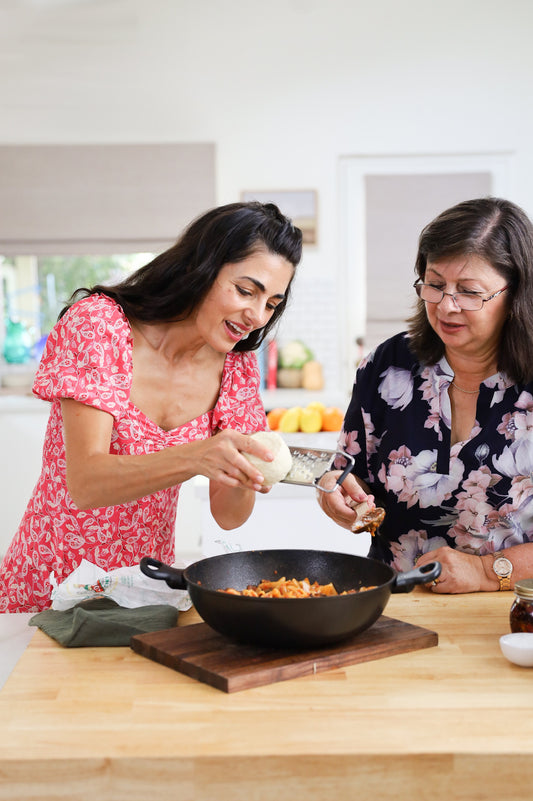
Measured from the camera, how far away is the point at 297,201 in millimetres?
5336

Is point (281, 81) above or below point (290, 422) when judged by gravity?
above

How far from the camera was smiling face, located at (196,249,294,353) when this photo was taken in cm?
→ 175

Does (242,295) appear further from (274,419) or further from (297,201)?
(297,201)

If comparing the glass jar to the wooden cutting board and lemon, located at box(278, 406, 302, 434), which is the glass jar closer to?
the wooden cutting board

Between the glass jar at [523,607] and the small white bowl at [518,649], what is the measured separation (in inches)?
2.1

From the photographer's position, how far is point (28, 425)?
485 centimetres

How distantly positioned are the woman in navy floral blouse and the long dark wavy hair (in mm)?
331

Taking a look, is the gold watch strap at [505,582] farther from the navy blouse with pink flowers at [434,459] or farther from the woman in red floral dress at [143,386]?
the woman in red floral dress at [143,386]

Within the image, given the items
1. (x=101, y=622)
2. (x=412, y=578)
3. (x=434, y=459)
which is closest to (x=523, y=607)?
(x=412, y=578)

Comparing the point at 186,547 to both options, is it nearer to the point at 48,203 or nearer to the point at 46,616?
the point at 48,203

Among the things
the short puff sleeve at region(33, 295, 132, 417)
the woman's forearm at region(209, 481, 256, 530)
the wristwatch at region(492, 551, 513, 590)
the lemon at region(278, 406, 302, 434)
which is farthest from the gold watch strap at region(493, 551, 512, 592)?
the lemon at region(278, 406, 302, 434)

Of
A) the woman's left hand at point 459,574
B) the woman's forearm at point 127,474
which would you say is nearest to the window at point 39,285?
the woman's forearm at point 127,474

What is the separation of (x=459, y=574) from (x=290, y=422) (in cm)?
205

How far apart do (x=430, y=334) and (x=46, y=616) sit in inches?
40.6
